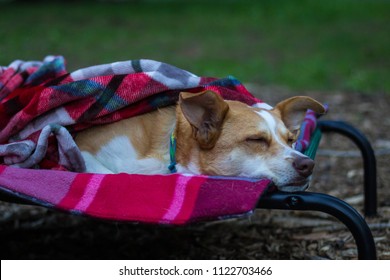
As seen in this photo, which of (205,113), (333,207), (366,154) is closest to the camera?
(333,207)

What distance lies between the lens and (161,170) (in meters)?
2.74

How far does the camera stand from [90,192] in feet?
7.85

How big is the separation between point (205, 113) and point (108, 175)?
50 cm

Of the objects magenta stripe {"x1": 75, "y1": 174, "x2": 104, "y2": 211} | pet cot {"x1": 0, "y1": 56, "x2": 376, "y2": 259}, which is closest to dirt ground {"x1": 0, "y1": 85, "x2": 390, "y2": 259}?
pet cot {"x1": 0, "y1": 56, "x2": 376, "y2": 259}

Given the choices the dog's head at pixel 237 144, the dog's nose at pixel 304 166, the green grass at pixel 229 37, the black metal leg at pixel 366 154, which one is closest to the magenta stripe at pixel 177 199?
the dog's head at pixel 237 144

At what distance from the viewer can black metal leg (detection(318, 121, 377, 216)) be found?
136 inches

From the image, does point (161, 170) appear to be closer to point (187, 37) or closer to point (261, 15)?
point (187, 37)

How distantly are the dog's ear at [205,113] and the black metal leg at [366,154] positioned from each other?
1115 millimetres

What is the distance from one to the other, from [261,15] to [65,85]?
11911mm

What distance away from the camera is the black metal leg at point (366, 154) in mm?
3451

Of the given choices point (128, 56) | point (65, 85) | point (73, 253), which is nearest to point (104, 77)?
point (65, 85)

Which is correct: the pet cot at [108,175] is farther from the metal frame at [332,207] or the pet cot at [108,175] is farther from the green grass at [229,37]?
the green grass at [229,37]

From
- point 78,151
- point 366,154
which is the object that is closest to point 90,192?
point 78,151

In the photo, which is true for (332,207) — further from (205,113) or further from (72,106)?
(72,106)
